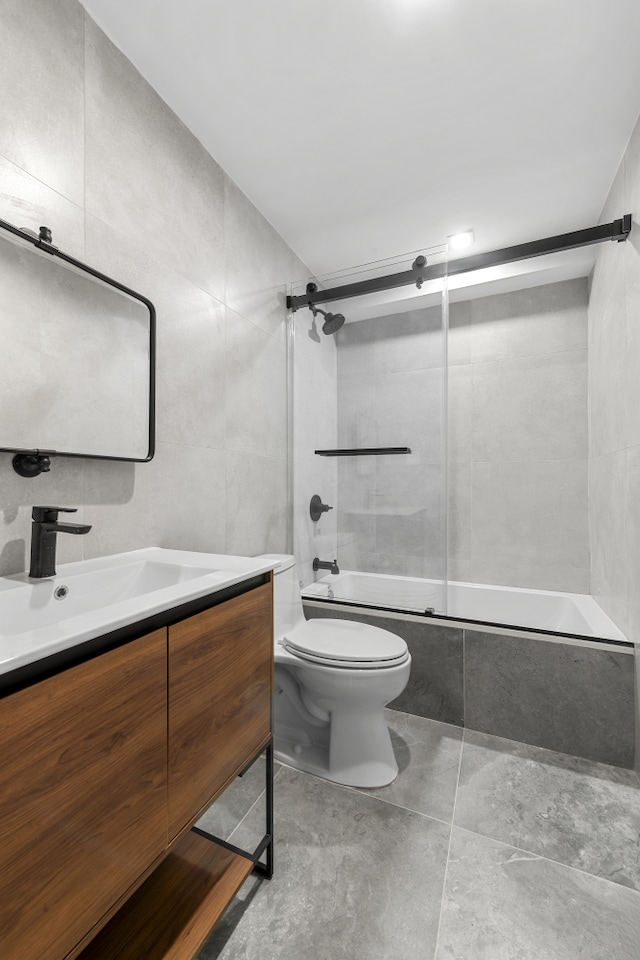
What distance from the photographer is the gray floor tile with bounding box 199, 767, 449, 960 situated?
103 centimetres

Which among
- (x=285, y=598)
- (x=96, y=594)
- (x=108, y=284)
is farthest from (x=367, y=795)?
(x=108, y=284)

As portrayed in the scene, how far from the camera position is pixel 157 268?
4.88 ft

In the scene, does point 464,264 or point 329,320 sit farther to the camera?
point 329,320

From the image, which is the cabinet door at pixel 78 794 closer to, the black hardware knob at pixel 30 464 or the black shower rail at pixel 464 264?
the black hardware knob at pixel 30 464

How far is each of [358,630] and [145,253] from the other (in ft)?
5.16

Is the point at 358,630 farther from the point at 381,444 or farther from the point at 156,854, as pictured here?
the point at 156,854

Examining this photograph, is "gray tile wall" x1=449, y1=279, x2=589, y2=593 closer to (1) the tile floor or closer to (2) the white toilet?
(1) the tile floor

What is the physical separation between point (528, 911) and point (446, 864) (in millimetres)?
216

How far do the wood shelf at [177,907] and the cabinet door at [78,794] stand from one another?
0.33 meters

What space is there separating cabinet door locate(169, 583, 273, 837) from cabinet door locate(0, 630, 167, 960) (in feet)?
0.14

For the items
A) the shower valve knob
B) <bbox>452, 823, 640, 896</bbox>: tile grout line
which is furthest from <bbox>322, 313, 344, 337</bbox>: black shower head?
<bbox>452, 823, 640, 896</bbox>: tile grout line

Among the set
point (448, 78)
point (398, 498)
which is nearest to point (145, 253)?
point (448, 78)

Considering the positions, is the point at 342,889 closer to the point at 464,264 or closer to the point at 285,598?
the point at 285,598

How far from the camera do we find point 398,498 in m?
2.19
